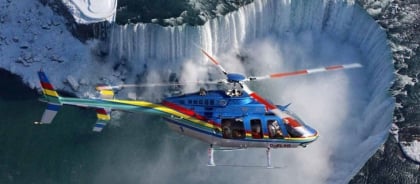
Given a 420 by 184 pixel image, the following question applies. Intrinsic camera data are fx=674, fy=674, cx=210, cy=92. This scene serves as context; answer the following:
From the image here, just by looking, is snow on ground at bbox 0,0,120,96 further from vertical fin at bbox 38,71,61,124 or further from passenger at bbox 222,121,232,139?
passenger at bbox 222,121,232,139

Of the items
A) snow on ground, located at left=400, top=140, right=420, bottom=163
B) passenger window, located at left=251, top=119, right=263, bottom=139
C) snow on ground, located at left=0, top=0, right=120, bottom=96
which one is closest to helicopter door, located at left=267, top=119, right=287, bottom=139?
passenger window, located at left=251, top=119, right=263, bottom=139

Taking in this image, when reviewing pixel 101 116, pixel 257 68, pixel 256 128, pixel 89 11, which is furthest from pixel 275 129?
pixel 89 11

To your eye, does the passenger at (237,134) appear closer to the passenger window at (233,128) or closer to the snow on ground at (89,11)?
the passenger window at (233,128)

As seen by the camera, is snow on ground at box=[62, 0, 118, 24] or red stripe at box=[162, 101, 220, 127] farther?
snow on ground at box=[62, 0, 118, 24]

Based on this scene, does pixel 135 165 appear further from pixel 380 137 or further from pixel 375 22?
pixel 375 22

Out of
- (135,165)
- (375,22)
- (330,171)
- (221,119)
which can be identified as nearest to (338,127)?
(330,171)
